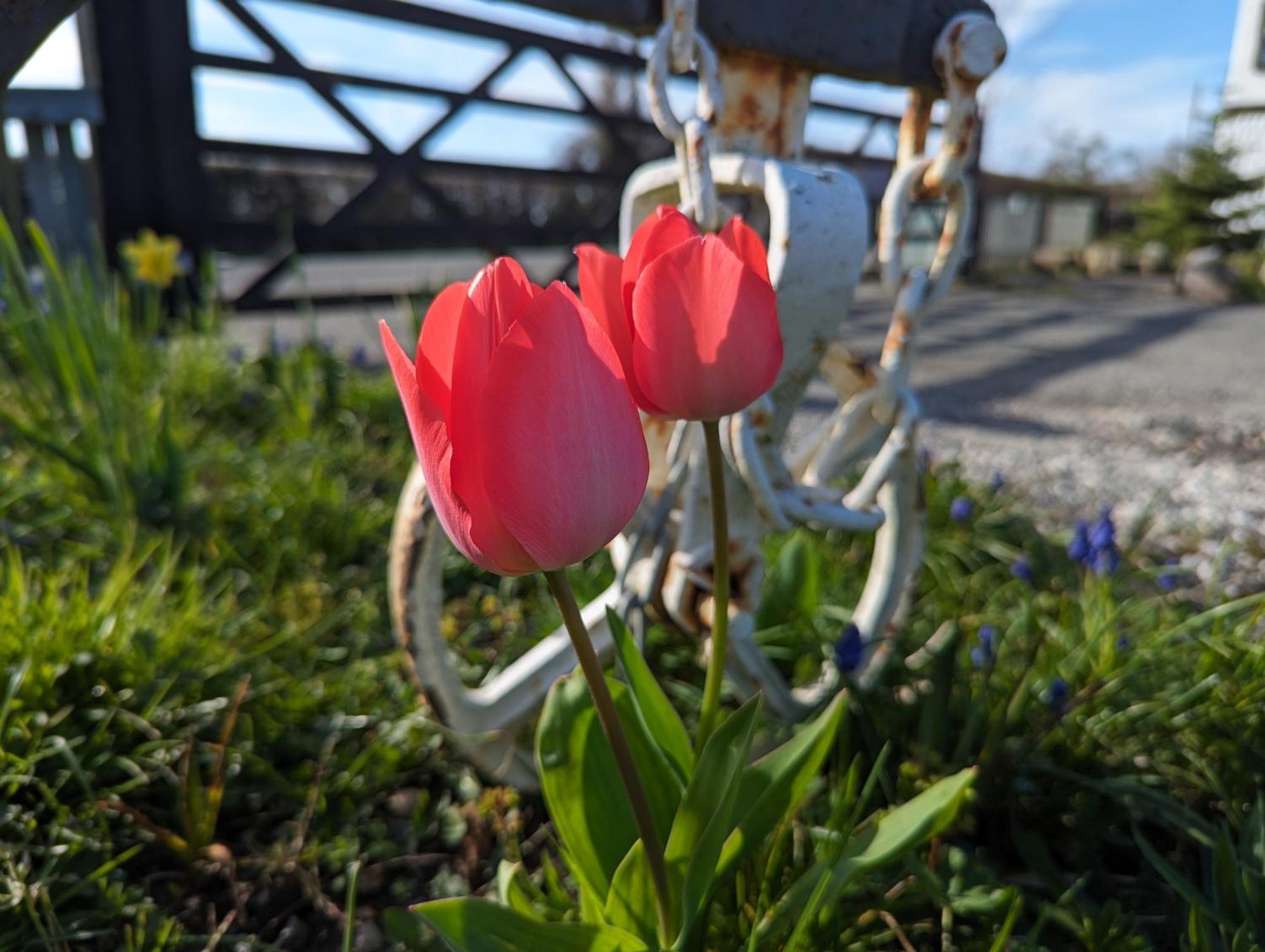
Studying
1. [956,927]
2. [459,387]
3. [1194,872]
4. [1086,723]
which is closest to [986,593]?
[1086,723]

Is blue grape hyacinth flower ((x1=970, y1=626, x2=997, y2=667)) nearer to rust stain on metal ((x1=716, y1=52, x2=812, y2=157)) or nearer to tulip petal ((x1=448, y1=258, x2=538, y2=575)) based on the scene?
rust stain on metal ((x1=716, y1=52, x2=812, y2=157))

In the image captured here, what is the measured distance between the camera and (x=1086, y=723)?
1222mm

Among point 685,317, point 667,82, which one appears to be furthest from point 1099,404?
point 685,317

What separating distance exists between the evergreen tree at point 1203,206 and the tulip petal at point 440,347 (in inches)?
626

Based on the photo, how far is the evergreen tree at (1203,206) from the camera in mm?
13031

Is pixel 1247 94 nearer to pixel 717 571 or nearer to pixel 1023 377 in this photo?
pixel 1023 377

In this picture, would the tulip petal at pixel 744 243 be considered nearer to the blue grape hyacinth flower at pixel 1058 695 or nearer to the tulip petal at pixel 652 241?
the tulip petal at pixel 652 241

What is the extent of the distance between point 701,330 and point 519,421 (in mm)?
161

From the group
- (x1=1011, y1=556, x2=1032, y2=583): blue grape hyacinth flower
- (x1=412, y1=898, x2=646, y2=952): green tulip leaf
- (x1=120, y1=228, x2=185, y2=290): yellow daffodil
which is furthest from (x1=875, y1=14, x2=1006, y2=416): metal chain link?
(x1=120, y1=228, x2=185, y2=290): yellow daffodil

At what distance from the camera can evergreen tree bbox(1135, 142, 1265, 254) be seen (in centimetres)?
1303

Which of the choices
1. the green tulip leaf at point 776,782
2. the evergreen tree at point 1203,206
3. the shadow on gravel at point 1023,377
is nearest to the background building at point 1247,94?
the evergreen tree at point 1203,206

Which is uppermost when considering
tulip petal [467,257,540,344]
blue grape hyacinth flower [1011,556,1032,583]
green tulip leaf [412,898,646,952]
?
tulip petal [467,257,540,344]

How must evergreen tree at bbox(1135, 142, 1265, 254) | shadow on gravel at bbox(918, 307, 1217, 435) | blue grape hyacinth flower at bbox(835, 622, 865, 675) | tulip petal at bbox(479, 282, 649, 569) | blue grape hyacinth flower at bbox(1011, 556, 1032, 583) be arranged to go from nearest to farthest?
tulip petal at bbox(479, 282, 649, 569)
blue grape hyacinth flower at bbox(835, 622, 865, 675)
blue grape hyacinth flower at bbox(1011, 556, 1032, 583)
shadow on gravel at bbox(918, 307, 1217, 435)
evergreen tree at bbox(1135, 142, 1265, 254)

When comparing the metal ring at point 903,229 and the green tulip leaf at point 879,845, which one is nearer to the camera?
the green tulip leaf at point 879,845
